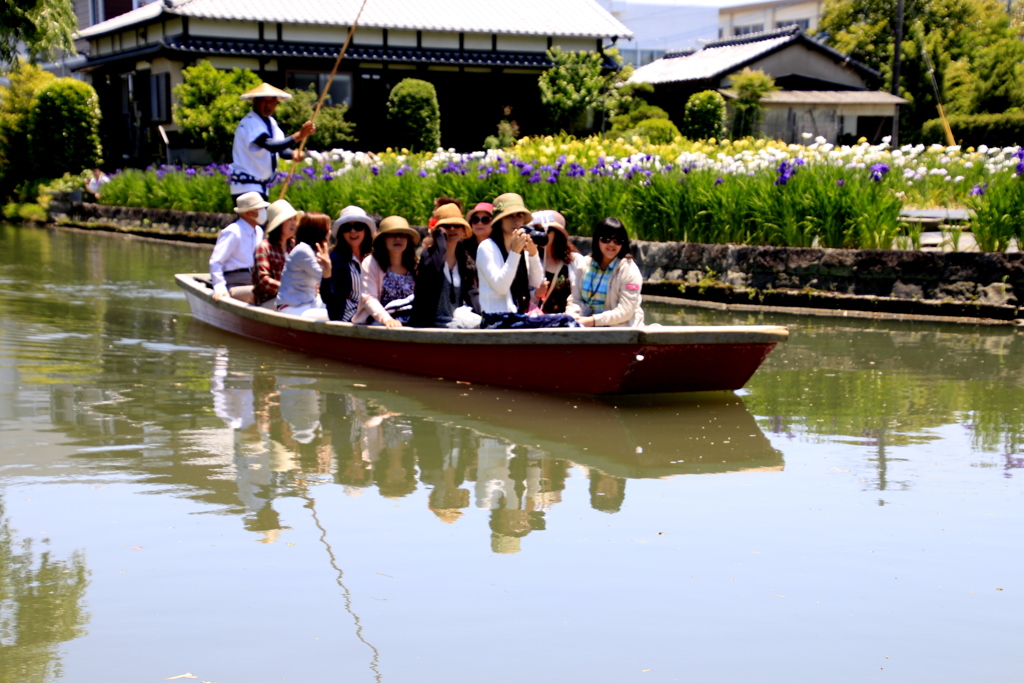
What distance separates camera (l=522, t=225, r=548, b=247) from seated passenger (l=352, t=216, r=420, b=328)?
1027mm

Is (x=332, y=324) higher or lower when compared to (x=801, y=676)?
higher

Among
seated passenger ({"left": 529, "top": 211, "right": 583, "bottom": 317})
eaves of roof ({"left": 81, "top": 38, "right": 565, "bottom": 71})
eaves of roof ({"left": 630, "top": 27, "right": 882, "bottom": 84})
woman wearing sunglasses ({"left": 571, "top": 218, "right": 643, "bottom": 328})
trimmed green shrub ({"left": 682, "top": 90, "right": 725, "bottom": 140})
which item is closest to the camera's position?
woman wearing sunglasses ({"left": 571, "top": 218, "right": 643, "bottom": 328})

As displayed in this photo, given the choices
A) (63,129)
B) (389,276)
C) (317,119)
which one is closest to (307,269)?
(389,276)

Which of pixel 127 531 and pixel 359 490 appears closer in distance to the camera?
pixel 127 531

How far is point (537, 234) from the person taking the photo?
773 cm

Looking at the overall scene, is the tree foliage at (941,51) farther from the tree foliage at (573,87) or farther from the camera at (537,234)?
the camera at (537,234)

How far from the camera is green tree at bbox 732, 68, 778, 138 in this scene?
33.1 meters

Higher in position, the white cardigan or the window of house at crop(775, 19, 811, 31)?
the window of house at crop(775, 19, 811, 31)

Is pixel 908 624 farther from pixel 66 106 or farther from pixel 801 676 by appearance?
pixel 66 106

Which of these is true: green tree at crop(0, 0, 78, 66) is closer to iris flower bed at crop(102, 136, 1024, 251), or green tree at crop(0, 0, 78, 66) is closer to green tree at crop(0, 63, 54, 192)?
iris flower bed at crop(102, 136, 1024, 251)

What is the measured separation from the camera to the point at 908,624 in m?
3.89

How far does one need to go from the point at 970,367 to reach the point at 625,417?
3.27 metres

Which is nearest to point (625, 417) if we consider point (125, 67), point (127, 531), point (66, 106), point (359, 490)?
point (359, 490)

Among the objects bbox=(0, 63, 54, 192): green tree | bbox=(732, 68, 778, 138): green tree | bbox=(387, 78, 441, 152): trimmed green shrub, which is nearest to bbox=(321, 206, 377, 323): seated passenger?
bbox=(387, 78, 441, 152): trimmed green shrub
